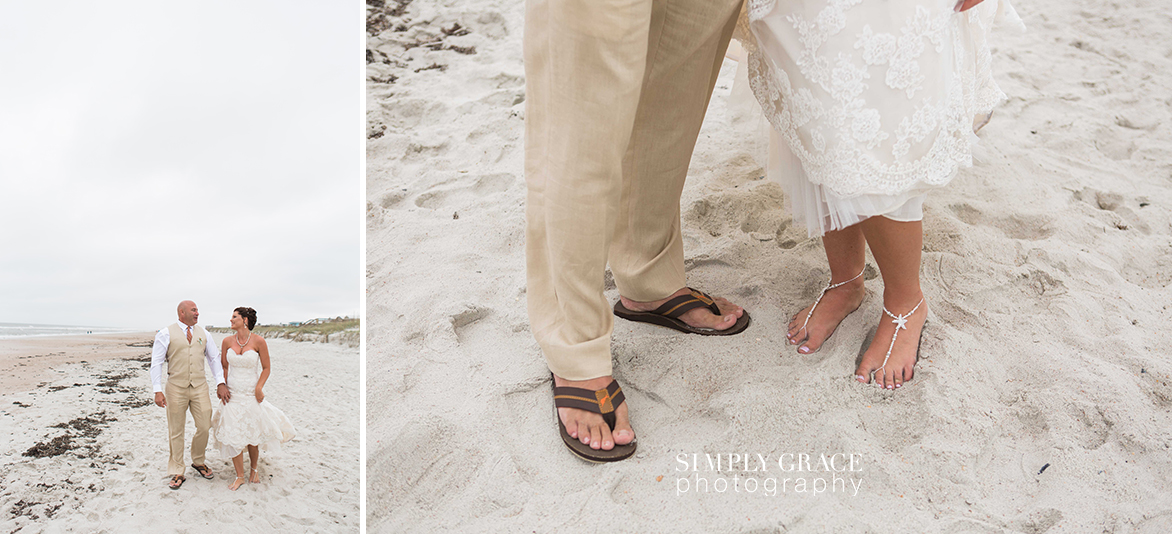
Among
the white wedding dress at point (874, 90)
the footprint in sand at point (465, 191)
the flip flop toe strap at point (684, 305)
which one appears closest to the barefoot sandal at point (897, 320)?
the white wedding dress at point (874, 90)

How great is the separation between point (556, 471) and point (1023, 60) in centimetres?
282

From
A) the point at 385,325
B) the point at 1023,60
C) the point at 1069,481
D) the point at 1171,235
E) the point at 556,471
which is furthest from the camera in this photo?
the point at 1023,60

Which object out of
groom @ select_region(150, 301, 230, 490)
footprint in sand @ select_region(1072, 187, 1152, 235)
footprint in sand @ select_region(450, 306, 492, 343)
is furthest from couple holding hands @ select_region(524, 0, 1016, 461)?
groom @ select_region(150, 301, 230, 490)

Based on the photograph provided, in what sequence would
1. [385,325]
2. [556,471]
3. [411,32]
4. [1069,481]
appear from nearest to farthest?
1. [1069,481]
2. [556,471]
3. [385,325]
4. [411,32]

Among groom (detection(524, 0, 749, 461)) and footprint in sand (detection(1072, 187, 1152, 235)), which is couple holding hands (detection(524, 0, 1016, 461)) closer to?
groom (detection(524, 0, 749, 461))

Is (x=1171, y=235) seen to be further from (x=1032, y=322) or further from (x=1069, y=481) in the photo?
(x=1069, y=481)

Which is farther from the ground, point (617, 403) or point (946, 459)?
point (617, 403)

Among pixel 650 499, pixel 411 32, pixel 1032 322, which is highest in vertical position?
pixel 411 32

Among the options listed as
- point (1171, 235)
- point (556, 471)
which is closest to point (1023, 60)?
point (1171, 235)

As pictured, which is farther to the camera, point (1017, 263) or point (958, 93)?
point (1017, 263)

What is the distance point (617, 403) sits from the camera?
1.30 metres

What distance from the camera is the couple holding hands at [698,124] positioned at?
1.03m

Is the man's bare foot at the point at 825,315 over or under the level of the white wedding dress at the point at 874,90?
under

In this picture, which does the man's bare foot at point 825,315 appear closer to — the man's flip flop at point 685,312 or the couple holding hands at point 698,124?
the couple holding hands at point 698,124
